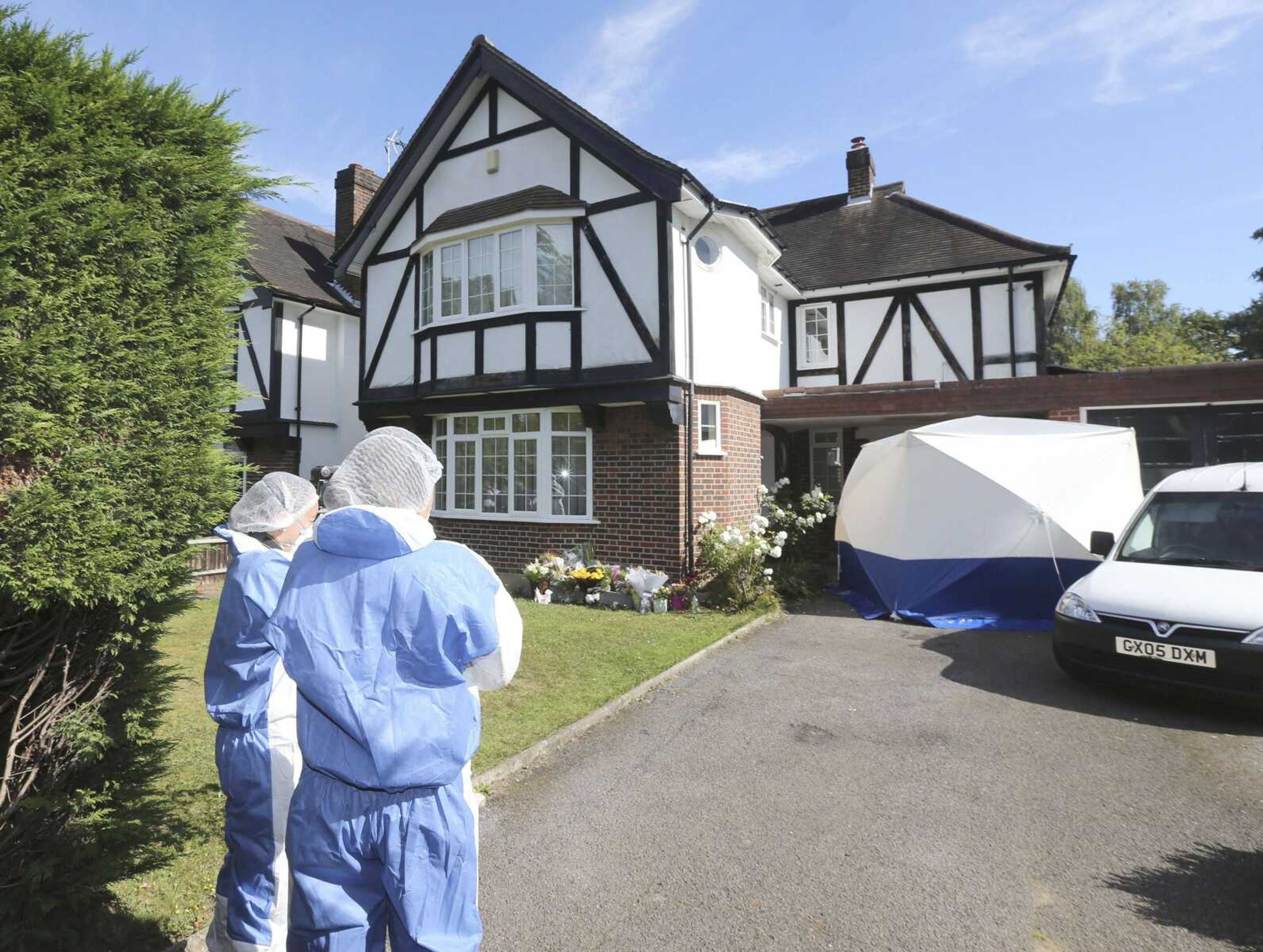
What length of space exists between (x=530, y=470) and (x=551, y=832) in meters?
7.48

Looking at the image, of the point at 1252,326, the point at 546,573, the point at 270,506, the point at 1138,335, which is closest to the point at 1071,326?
the point at 1138,335

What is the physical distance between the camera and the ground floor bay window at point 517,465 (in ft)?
34.1

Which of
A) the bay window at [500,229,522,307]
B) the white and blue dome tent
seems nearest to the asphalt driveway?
the white and blue dome tent

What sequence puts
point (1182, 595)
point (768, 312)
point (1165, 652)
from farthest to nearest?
point (768, 312)
point (1182, 595)
point (1165, 652)

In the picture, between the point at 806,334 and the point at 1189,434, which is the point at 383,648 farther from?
the point at 806,334

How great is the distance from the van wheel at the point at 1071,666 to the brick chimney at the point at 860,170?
13699 millimetres

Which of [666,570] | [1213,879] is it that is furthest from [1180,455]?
[1213,879]

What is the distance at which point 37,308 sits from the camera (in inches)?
91.9

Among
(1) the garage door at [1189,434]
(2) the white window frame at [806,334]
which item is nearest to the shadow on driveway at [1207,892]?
(1) the garage door at [1189,434]

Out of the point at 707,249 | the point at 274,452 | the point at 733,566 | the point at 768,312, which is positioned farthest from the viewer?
the point at 274,452

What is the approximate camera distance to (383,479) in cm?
193

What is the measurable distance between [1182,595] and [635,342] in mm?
6788

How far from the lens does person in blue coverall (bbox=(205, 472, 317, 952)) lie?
2.44 metres

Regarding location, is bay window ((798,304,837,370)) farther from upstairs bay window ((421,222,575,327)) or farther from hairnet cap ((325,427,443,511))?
hairnet cap ((325,427,443,511))
